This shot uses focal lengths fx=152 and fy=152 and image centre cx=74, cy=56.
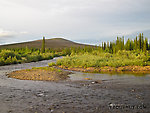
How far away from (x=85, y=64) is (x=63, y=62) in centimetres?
414

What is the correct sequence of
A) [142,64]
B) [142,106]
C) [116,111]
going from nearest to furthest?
1. [116,111]
2. [142,106]
3. [142,64]

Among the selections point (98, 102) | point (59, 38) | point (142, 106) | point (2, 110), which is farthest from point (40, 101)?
point (59, 38)

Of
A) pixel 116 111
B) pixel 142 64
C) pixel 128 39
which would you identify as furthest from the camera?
pixel 128 39

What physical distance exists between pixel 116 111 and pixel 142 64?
1760 cm

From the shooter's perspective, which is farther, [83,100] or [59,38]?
[59,38]

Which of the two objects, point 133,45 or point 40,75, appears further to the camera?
point 133,45

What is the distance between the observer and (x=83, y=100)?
22.7 ft

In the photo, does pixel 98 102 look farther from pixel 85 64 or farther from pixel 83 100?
pixel 85 64

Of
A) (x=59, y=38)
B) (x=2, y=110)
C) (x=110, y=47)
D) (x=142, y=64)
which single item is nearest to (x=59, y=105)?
(x=2, y=110)

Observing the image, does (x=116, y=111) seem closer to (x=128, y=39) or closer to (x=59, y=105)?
(x=59, y=105)

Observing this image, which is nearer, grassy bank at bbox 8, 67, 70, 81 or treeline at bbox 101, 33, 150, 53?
grassy bank at bbox 8, 67, 70, 81

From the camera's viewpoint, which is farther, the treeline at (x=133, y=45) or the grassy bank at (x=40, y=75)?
the treeline at (x=133, y=45)

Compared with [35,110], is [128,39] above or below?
above

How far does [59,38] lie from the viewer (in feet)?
482
